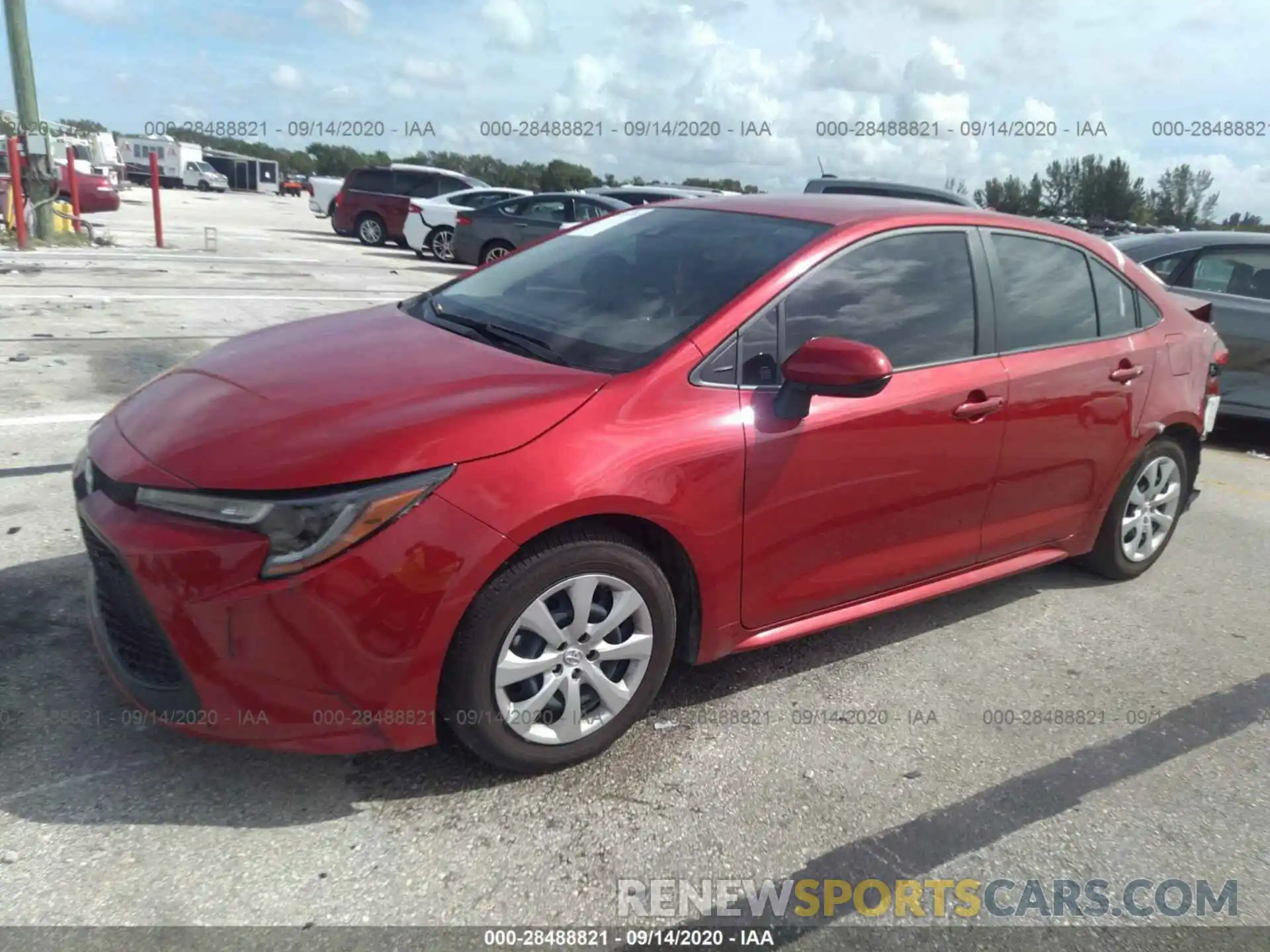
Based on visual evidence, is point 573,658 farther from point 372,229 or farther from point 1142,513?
point 372,229

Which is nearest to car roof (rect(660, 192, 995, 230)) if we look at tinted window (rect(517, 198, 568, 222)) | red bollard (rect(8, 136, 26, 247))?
tinted window (rect(517, 198, 568, 222))

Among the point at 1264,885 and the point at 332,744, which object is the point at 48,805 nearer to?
the point at 332,744

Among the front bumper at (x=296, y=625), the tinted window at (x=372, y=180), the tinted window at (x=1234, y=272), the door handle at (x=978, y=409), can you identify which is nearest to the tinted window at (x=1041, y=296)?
the door handle at (x=978, y=409)

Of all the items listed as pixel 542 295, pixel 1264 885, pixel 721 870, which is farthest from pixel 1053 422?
pixel 721 870

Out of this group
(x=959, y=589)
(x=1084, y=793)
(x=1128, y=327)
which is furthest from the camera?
(x=1128, y=327)

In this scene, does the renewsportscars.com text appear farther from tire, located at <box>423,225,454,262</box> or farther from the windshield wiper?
tire, located at <box>423,225,454,262</box>

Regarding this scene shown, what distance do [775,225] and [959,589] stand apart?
5.08 feet

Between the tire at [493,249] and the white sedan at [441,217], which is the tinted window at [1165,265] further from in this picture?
the white sedan at [441,217]

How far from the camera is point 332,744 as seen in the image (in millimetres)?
2531

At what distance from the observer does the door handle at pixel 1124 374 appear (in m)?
4.15

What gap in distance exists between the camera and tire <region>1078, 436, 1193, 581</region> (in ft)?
14.6

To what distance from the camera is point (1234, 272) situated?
7.61 metres

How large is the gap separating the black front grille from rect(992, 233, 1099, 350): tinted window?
297 centimetres

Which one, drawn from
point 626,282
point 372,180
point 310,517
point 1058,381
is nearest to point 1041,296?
point 1058,381
